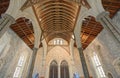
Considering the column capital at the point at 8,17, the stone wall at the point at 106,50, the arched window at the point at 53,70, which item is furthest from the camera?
the arched window at the point at 53,70

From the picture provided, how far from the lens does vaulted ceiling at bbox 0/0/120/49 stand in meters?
10.7

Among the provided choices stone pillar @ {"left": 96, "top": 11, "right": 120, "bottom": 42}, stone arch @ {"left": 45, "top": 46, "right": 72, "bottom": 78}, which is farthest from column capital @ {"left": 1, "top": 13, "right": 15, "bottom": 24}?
stone arch @ {"left": 45, "top": 46, "right": 72, "bottom": 78}

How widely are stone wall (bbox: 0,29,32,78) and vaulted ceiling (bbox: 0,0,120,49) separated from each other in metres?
0.84

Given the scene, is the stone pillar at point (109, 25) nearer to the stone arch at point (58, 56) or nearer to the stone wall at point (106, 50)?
the stone wall at point (106, 50)

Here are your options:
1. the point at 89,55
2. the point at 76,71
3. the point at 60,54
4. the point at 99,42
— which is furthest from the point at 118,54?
the point at 60,54

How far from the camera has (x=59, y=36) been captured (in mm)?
19109

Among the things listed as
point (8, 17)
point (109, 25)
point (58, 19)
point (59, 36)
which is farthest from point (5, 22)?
point (59, 36)

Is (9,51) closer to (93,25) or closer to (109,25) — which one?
(93,25)

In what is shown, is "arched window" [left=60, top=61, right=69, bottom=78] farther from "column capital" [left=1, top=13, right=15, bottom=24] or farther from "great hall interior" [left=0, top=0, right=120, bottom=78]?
"column capital" [left=1, top=13, right=15, bottom=24]

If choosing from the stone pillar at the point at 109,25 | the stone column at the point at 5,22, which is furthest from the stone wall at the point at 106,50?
the stone column at the point at 5,22

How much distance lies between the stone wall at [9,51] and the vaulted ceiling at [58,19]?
839mm

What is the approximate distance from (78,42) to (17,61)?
26.7 feet

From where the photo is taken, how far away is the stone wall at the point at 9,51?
11.0 m

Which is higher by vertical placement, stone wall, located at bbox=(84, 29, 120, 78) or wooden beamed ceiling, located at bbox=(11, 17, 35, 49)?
wooden beamed ceiling, located at bbox=(11, 17, 35, 49)
